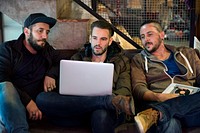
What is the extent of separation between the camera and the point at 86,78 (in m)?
2.26

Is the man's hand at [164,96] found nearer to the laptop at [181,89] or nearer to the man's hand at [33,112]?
the laptop at [181,89]

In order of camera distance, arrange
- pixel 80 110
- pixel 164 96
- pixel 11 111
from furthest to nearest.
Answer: pixel 164 96 < pixel 80 110 < pixel 11 111

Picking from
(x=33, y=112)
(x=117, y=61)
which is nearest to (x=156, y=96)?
(x=117, y=61)

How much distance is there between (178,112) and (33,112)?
3.17 feet

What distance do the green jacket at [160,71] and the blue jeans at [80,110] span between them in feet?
1.48

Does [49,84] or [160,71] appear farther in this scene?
[160,71]

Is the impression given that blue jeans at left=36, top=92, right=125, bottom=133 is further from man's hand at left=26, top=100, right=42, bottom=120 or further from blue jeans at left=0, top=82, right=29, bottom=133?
blue jeans at left=0, top=82, right=29, bottom=133

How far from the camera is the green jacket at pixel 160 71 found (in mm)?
2707

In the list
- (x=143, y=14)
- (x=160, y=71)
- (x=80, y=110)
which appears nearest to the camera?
(x=80, y=110)

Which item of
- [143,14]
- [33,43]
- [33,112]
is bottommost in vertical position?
[33,112]

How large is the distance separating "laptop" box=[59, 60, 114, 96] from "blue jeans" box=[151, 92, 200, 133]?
36 cm

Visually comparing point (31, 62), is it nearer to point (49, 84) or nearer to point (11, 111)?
point (49, 84)

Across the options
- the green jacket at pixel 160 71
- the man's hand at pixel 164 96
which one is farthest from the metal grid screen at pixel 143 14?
the man's hand at pixel 164 96

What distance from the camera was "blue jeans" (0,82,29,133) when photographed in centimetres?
212
